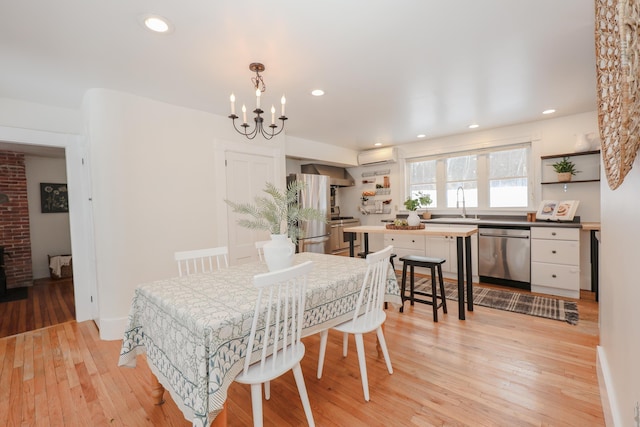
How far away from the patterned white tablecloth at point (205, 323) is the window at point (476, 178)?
11.8 ft

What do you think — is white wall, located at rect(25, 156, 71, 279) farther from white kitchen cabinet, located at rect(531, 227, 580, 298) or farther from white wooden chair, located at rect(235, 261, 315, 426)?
white kitchen cabinet, located at rect(531, 227, 580, 298)

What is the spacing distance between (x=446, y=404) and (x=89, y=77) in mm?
3623

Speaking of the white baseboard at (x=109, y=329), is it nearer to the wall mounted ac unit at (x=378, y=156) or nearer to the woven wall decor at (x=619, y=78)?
the woven wall decor at (x=619, y=78)

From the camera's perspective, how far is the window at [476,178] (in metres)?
4.36

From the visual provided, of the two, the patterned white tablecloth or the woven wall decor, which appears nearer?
the woven wall decor

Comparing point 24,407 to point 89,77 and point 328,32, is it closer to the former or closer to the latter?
point 89,77

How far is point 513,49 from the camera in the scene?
2111 mm

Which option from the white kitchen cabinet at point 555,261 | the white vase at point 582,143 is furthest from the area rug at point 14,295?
the white vase at point 582,143

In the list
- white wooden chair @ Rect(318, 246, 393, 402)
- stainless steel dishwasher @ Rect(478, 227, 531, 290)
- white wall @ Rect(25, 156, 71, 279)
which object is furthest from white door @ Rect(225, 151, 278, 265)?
white wall @ Rect(25, 156, 71, 279)

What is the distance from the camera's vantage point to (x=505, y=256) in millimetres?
3930

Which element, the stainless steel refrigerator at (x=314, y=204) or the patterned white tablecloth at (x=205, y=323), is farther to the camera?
the stainless steel refrigerator at (x=314, y=204)

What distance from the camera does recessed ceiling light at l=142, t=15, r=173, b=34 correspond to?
1661 mm

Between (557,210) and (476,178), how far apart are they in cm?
125

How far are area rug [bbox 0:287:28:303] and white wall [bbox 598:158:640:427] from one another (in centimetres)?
612
